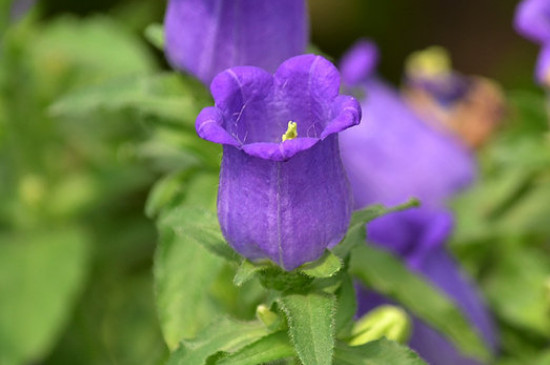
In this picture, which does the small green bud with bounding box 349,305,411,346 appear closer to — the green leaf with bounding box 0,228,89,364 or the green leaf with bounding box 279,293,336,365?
the green leaf with bounding box 279,293,336,365

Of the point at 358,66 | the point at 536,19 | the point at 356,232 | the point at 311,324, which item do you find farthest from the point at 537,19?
the point at 311,324

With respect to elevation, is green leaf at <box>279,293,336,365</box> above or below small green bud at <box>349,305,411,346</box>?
above

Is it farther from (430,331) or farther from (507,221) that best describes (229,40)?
(507,221)

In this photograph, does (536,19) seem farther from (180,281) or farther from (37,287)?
(37,287)

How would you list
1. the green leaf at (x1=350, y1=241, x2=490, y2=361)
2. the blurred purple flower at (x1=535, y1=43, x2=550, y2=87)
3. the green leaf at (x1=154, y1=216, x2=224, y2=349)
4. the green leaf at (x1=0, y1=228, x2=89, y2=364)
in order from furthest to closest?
the green leaf at (x1=0, y1=228, x2=89, y2=364) → the blurred purple flower at (x1=535, y1=43, x2=550, y2=87) → the green leaf at (x1=350, y1=241, x2=490, y2=361) → the green leaf at (x1=154, y1=216, x2=224, y2=349)

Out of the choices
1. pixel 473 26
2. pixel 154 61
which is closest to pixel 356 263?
pixel 154 61

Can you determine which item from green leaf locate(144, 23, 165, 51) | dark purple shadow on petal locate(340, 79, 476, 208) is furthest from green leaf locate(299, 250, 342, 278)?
dark purple shadow on petal locate(340, 79, 476, 208)
